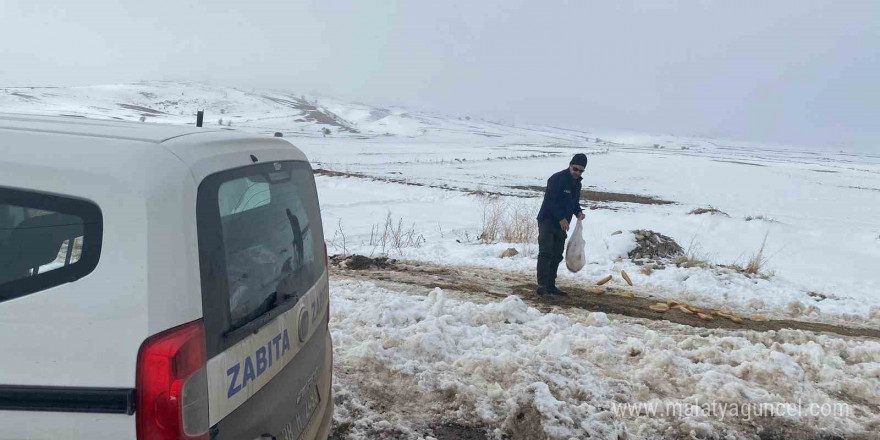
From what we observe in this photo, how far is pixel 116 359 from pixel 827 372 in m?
4.86

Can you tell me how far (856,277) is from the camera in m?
10.1

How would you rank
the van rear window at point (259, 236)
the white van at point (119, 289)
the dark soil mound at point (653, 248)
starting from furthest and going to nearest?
the dark soil mound at point (653, 248) < the van rear window at point (259, 236) < the white van at point (119, 289)

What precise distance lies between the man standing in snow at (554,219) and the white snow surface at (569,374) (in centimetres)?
132

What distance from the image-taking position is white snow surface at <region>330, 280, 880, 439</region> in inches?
139

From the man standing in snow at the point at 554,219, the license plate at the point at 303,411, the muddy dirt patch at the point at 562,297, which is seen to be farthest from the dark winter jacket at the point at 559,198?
the license plate at the point at 303,411

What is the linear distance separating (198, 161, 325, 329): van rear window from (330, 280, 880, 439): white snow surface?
1.50m

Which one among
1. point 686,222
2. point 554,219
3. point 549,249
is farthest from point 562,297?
point 686,222

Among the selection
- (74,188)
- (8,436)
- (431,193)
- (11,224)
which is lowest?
(431,193)

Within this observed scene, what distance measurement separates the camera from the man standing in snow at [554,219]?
6.54 m

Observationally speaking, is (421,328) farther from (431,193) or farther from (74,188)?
(431,193)

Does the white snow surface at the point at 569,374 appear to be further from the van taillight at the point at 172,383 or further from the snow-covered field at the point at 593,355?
the van taillight at the point at 172,383

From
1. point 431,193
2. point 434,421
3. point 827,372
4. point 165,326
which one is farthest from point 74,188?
point 431,193

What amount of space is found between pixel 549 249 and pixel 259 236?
16.3 feet

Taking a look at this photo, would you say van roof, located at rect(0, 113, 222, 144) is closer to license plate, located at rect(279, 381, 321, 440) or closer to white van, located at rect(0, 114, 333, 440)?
white van, located at rect(0, 114, 333, 440)
